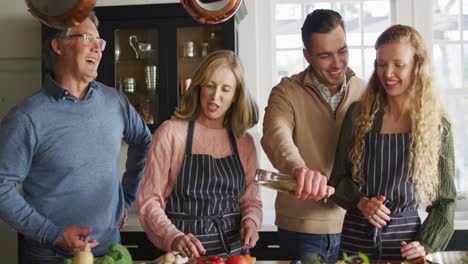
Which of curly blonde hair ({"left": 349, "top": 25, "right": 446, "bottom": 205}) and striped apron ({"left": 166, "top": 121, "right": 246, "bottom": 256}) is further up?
curly blonde hair ({"left": 349, "top": 25, "right": 446, "bottom": 205})

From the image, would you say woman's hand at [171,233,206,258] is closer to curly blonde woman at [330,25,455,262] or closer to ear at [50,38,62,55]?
curly blonde woman at [330,25,455,262]

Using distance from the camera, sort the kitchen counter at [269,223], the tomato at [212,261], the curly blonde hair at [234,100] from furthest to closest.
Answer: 1. the kitchen counter at [269,223]
2. the curly blonde hair at [234,100]
3. the tomato at [212,261]

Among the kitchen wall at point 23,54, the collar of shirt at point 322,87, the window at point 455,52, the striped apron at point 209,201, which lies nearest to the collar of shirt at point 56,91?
the striped apron at point 209,201

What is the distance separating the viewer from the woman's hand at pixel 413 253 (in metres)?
1.68

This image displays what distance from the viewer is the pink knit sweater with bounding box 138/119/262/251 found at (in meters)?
1.87

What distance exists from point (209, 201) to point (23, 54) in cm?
260

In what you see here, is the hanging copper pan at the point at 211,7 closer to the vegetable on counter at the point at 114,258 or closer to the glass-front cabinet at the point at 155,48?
the vegetable on counter at the point at 114,258

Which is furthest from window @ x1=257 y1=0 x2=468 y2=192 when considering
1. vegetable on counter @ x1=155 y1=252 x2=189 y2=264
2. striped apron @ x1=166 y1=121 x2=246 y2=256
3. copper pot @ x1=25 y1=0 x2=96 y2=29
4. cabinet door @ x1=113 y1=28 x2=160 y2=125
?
copper pot @ x1=25 y1=0 x2=96 y2=29

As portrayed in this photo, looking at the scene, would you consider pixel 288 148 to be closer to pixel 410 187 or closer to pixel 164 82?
pixel 410 187

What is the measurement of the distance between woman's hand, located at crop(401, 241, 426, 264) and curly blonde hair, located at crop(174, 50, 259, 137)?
684 millimetres

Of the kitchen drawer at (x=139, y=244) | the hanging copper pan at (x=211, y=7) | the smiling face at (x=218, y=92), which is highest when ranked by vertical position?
the hanging copper pan at (x=211, y=7)

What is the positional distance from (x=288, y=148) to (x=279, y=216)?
0.37 metres

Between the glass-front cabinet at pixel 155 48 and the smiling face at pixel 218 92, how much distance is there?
5.44 feet

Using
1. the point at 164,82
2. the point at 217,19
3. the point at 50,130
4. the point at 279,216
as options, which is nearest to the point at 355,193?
the point at 279,216
